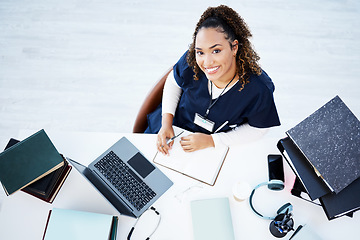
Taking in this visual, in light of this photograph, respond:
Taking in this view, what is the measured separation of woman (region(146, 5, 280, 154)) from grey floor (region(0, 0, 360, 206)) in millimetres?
905

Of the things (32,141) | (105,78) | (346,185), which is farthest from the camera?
(105,78)

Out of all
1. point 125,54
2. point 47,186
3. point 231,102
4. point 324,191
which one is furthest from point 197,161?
point 125,54

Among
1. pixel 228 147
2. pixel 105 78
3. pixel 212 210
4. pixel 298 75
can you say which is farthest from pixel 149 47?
pixel 212 210

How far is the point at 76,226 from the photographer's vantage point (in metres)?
1.17

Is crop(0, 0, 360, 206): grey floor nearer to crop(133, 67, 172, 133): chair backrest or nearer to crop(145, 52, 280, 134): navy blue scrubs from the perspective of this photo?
crop(133, 67, 172, 133): chair backrest

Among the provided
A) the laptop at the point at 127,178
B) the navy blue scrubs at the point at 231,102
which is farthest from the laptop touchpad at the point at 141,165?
the navy blue scrubs at the point at 231,102

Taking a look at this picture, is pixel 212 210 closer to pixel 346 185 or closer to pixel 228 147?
pixel 228 147

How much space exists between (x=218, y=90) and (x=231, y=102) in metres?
0.09

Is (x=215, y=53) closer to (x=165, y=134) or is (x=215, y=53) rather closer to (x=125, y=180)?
(x=165, y=134)

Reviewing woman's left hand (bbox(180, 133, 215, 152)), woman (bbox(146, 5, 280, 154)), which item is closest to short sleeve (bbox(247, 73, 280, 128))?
woman (bbox(146, 5, 280, 154))

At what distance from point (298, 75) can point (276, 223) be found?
173 centimetres

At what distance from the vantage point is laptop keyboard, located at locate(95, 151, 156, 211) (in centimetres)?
137

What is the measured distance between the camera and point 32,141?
1.25 metres

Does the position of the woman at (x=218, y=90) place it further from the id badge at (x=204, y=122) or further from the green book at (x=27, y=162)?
the green book at (x=27, y=162)
